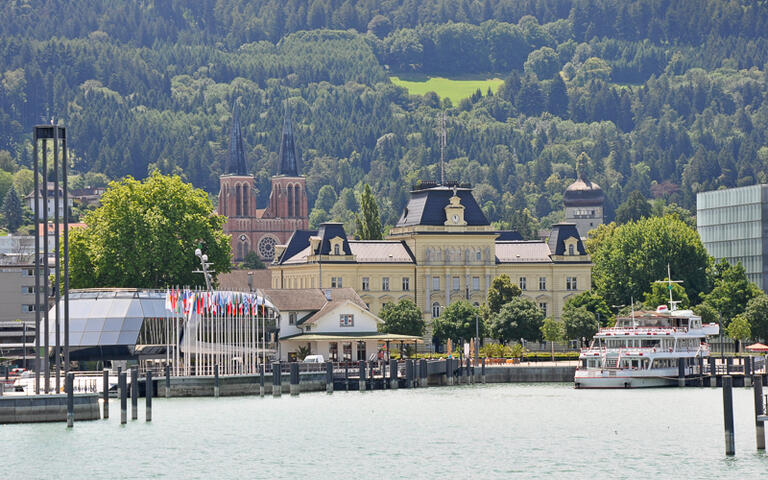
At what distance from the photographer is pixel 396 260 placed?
177 metres

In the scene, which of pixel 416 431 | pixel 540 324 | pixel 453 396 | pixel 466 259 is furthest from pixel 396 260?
pixel 416 431

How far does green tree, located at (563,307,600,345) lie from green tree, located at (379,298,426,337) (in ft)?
41.1

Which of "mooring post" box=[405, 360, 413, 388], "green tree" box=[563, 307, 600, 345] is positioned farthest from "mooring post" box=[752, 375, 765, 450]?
"green tree" box=[563, 307, 600, 345]

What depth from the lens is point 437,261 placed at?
178250 mm

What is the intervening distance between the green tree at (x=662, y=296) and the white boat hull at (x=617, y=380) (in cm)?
3205

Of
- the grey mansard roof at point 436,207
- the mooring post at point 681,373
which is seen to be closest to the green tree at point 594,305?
the grey mansard roof at point 436,207

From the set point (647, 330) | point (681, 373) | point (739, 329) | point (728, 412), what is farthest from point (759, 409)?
point (739, 329)

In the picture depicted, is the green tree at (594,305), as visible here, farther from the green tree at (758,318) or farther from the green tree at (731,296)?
the green tree at (758,318)

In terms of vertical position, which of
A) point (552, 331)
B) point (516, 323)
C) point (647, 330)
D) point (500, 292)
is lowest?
point (647, 330)

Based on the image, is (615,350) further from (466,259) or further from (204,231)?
(466,259)

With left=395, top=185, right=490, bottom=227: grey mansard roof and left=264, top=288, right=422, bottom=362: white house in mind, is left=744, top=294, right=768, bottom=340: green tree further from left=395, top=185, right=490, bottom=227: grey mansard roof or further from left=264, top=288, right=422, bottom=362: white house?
left=264, top=288, right=422, bottom=362: white house

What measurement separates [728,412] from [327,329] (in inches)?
2923

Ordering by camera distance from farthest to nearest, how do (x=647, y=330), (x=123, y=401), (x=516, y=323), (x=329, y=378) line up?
(x=516, y=323), (x=647, y=330), (x=329, y=378), (x=123, y=401)

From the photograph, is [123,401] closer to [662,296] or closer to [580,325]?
[580,325]
